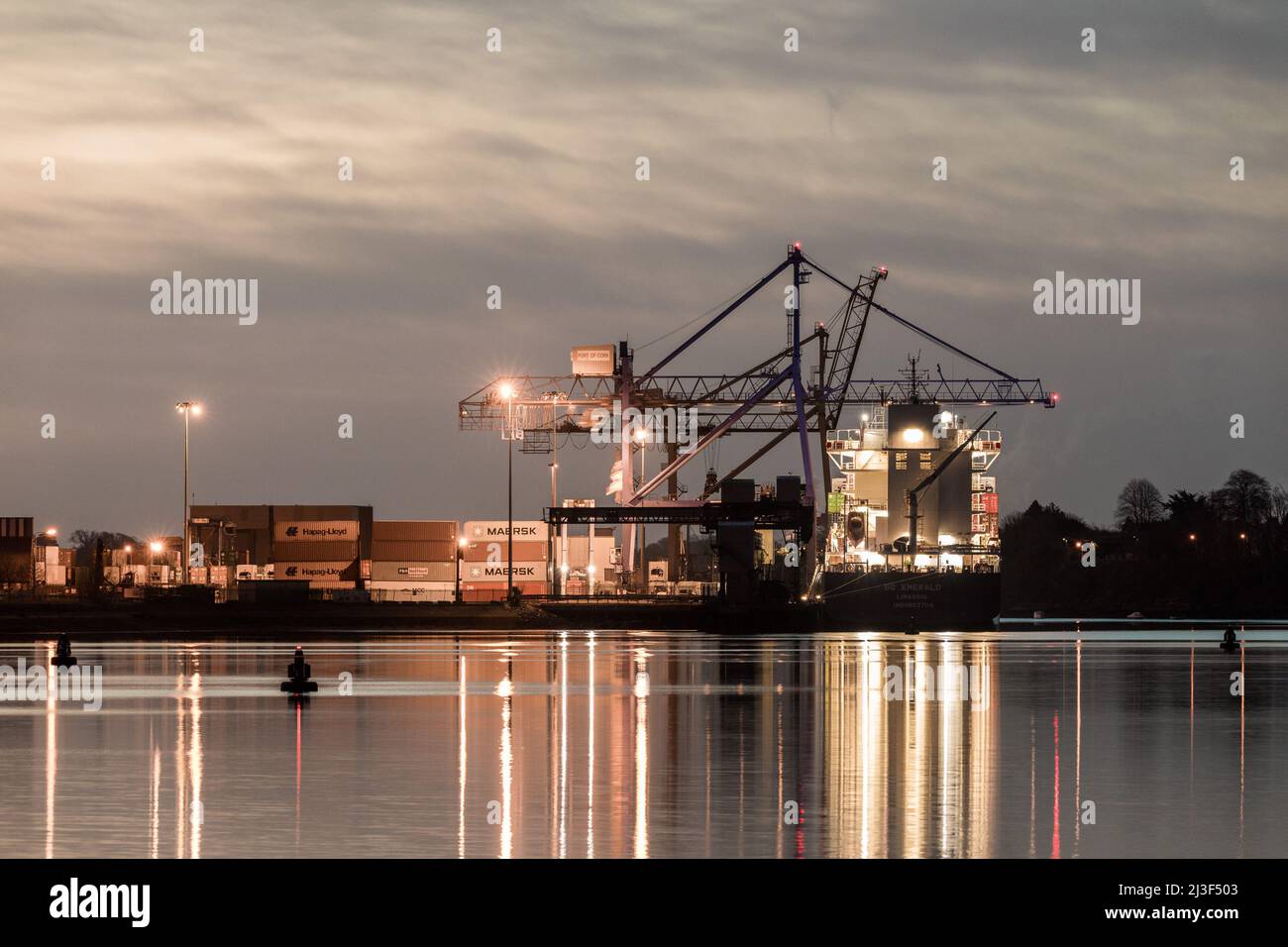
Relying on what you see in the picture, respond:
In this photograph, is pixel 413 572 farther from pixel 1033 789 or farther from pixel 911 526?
pixel 1033 789

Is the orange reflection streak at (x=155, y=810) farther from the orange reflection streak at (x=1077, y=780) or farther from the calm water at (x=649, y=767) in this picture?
the orange reflection streak at (x=1077, y=780)

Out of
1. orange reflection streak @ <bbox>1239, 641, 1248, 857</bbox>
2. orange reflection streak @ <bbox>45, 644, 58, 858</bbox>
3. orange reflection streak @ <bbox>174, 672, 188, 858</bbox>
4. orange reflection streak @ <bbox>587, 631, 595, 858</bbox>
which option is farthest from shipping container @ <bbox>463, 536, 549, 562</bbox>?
orange reflection streak @ <bbox>174, 672, 188, 858</bbox>

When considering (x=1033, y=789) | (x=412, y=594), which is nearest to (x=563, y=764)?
(x=1033, y=789)

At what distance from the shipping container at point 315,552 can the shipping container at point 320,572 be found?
1.37ft

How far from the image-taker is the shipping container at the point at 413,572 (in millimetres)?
147750

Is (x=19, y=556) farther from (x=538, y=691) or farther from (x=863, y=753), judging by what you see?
(x=863, y=753)

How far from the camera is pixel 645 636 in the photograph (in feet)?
319

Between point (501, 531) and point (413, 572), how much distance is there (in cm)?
824

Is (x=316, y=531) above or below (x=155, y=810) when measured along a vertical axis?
above

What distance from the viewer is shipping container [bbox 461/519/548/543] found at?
147 m

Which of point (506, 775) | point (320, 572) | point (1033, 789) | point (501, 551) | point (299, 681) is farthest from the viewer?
point (501, 551)

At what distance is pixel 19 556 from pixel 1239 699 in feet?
446

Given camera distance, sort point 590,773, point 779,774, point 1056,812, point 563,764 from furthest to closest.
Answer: point 563,764 < point 590,773 < point 779,774 < point 1056,812

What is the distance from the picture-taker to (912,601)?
118 m
